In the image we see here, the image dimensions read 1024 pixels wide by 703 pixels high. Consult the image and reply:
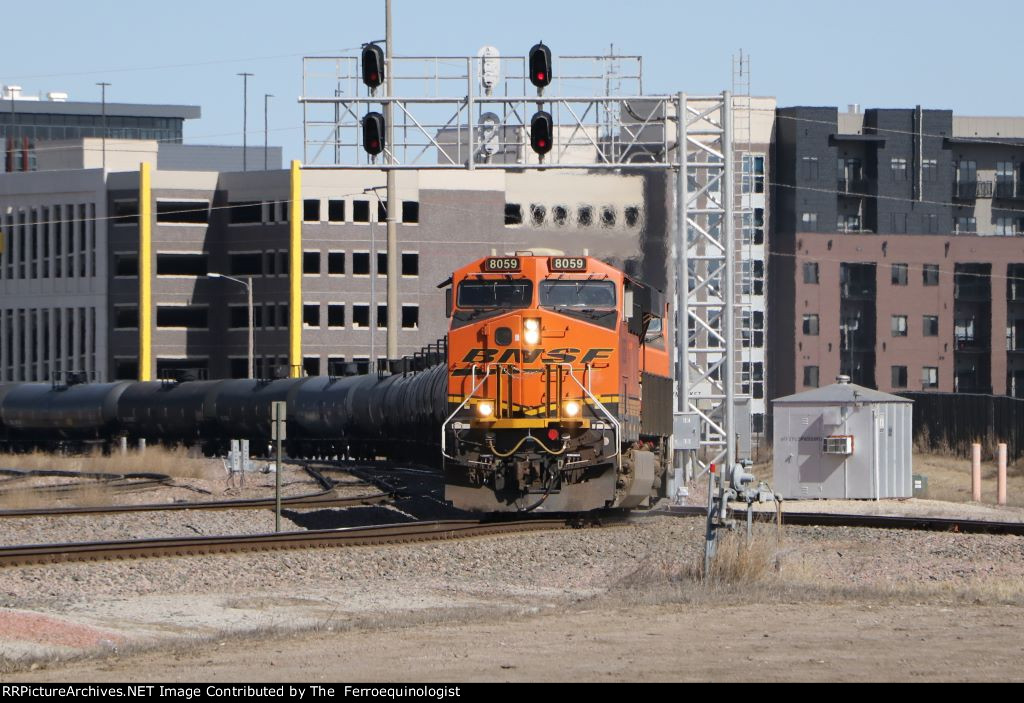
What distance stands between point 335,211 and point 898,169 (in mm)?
36189

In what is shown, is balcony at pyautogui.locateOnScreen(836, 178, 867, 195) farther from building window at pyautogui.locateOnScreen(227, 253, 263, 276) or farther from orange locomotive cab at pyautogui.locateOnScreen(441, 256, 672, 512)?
orange locomotive cab at pyautogui.locateOnScreen(441, 256, 672, 512)

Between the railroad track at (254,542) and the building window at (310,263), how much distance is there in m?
75.7

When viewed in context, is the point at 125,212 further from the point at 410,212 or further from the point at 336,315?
the point at 410,212

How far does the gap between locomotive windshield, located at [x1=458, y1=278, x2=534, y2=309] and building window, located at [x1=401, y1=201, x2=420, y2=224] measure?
73237 mm

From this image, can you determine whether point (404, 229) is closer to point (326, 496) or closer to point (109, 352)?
point (109, 352)

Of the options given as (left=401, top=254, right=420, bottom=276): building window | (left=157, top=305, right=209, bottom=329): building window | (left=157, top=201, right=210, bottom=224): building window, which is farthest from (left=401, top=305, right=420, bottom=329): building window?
(left=157, top=201, right=210, bottom=224): building window

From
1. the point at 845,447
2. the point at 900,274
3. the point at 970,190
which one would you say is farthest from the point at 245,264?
the point at 845,447

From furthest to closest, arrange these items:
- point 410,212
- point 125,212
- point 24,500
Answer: point 125,212, point 410,212, point 24,500

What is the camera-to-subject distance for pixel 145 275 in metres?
98.3

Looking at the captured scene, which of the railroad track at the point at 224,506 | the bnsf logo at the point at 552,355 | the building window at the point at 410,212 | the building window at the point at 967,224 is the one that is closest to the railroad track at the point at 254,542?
the bnsf logo at the point at 552,355

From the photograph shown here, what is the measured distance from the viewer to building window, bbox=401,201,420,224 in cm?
9712

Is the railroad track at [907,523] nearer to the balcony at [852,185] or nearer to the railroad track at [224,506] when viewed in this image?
the railroad track at [224,506]

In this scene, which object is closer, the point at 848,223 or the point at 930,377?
the point at 930,377

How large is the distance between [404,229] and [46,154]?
32.6 meters
